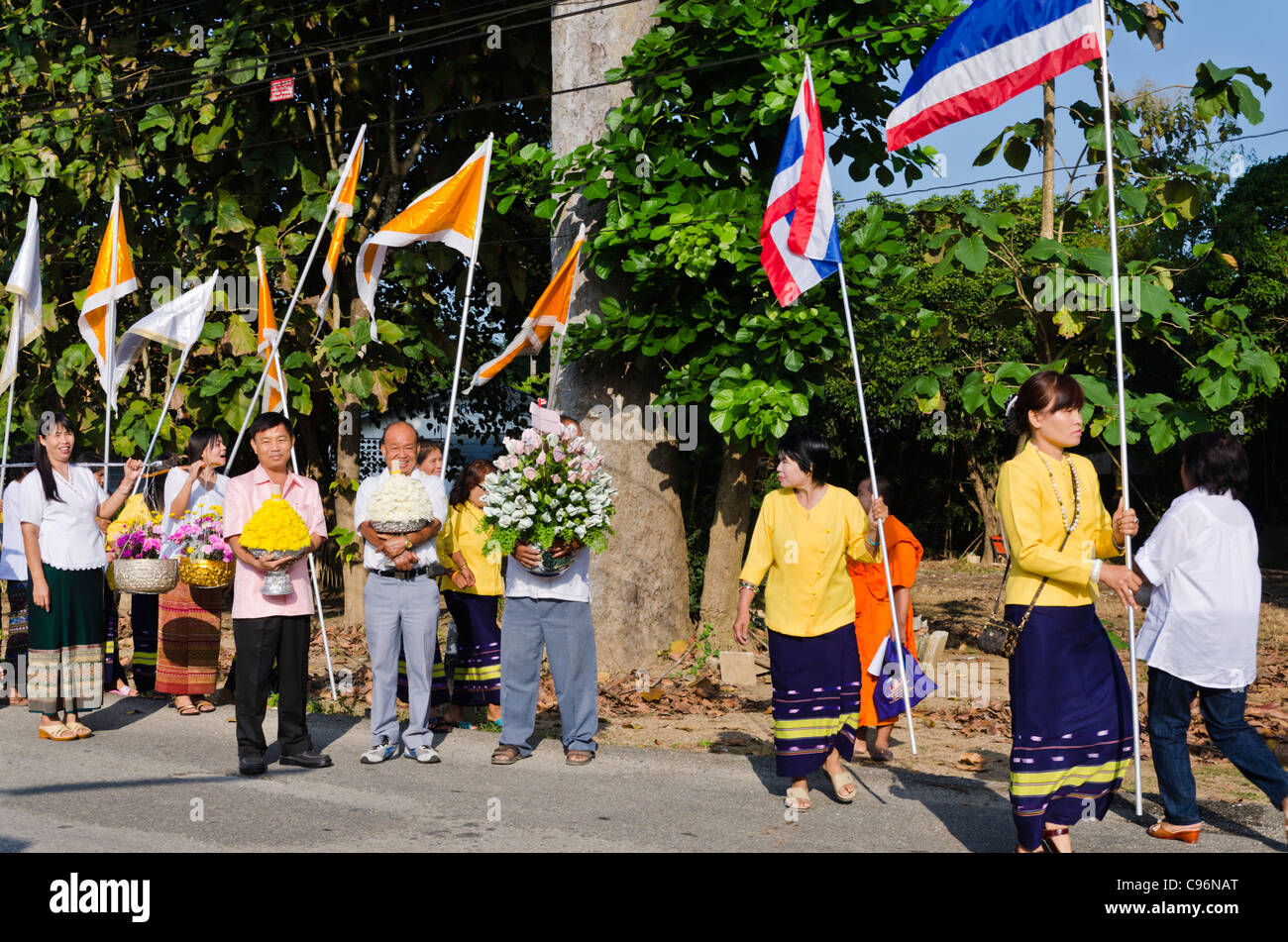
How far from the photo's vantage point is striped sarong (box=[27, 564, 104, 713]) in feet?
26.3

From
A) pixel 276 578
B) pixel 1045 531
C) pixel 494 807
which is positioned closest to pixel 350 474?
pixel 276 578

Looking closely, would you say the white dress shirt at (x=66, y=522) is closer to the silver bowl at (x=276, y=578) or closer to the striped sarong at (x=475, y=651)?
the silver bowl at (x=276, y=578)

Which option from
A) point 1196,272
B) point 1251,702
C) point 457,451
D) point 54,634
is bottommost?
point 1251,702

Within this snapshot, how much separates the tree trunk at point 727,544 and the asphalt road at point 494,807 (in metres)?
3.21

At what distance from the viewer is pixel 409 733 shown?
7418 millimetres

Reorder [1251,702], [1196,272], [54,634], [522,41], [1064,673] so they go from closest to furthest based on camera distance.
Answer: [1064,673] < [54,634] < [1251,702] < [522,41] < [1196,272]

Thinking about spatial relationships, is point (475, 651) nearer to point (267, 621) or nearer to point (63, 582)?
point (267, 621)

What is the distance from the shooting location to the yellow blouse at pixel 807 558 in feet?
20.2

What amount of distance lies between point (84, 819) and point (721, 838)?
315 centimetres

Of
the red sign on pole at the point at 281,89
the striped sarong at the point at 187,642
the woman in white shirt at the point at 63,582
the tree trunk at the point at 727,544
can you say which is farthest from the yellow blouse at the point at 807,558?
the red sign on pole at the point at 281,89

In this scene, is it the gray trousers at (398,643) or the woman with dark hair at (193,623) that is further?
the woman with dark hair at (193,623)

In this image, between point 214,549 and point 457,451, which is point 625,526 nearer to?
point 214,549

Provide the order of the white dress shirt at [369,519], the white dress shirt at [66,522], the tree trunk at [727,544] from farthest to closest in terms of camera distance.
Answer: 1. the tree trunk at [727,544]
2. the white dress shirt at [66,522]
3. the white dress shirt at [369,519]

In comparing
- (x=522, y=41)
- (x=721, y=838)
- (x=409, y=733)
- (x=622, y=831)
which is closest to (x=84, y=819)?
(x=409, y=733)
